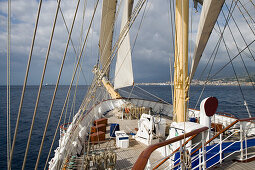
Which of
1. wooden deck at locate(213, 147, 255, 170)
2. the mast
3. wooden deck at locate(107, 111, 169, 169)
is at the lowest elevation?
wooden deck at locate(107, 111, 169, 169)

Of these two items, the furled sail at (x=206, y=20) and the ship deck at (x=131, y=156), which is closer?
the ship deck at (x=131, y=156)

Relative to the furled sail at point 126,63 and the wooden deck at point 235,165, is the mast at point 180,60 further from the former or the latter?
the furled sail at point 126,63

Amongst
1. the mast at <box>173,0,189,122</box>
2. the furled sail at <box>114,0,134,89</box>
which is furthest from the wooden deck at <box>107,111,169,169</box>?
the furled sail at <box>114,0,134,89</box>

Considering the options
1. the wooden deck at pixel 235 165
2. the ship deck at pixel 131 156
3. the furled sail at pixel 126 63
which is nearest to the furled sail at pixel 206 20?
the ship deck at pixel 131 156

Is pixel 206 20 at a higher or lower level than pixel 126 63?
higher

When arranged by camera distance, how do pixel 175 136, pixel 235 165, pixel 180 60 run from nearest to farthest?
pixel 235 165 → pixel 175 136 → pixel 180 60

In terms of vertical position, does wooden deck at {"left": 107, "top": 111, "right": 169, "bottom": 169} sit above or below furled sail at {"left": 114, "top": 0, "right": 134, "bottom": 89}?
below

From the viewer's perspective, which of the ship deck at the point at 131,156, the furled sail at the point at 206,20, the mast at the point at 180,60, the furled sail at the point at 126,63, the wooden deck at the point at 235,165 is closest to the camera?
the wooden deck at the point at 235,165

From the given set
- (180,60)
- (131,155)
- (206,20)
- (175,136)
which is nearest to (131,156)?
(131,155)

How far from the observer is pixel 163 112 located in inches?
541

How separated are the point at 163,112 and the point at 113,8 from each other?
1126 cm

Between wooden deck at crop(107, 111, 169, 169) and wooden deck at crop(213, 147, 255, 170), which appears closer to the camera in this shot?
wooden deck at crop(213, 147, 255, 170)

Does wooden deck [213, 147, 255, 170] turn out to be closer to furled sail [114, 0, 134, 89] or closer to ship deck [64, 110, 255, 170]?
ship deck [64, 110, 255, 170]

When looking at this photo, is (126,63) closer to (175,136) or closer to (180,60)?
(180,60)
